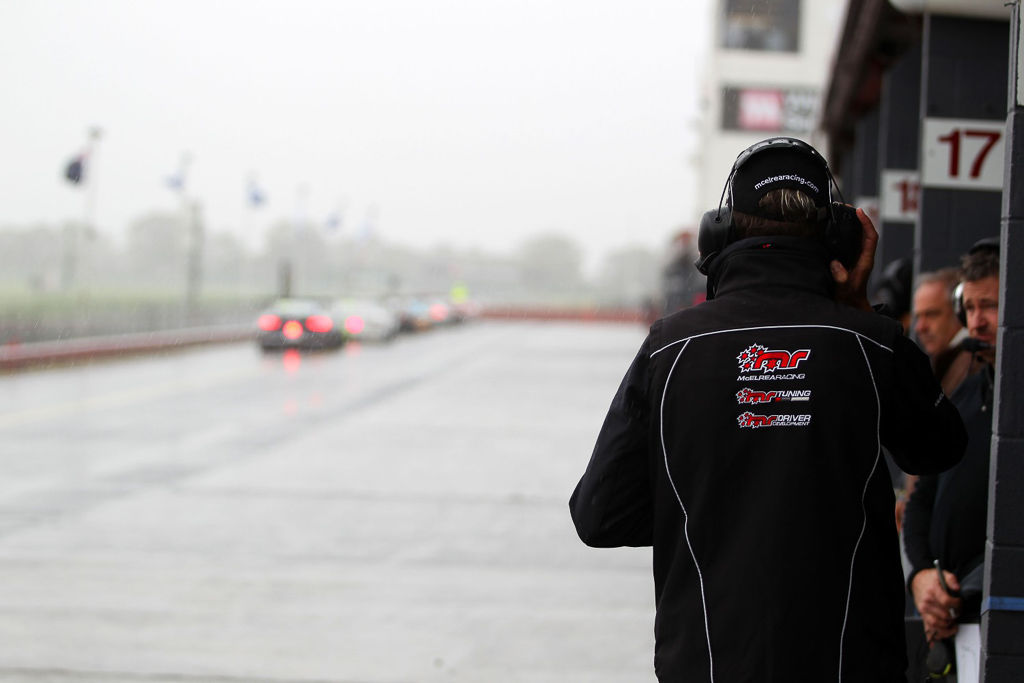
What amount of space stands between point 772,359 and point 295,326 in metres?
31.6

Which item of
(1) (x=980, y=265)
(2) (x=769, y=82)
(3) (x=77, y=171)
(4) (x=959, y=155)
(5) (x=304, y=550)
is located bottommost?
(5) (x=304, y=550)

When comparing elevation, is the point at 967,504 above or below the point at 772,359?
below

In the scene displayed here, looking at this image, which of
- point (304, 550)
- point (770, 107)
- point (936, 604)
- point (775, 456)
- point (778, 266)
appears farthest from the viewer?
point (770, 107)

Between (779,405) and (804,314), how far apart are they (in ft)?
0.61

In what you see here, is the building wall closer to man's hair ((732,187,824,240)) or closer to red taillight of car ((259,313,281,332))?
red taillight of car ((259,313,281,332))

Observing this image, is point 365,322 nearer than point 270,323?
No

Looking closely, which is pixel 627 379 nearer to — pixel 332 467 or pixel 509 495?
pixel 509 495

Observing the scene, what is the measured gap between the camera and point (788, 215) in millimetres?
2430

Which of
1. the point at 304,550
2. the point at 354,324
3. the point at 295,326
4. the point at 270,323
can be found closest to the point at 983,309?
the point at 304,550

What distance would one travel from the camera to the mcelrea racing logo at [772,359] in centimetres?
229

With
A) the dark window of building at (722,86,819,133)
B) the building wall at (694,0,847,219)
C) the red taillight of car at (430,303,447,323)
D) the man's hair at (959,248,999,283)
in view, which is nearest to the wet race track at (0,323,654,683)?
the man's hair at (959,248,999,283)

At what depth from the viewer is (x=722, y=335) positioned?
234 centimetres

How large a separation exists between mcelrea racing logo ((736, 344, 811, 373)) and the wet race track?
3.79 m

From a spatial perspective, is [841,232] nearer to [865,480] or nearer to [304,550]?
[865,480]
